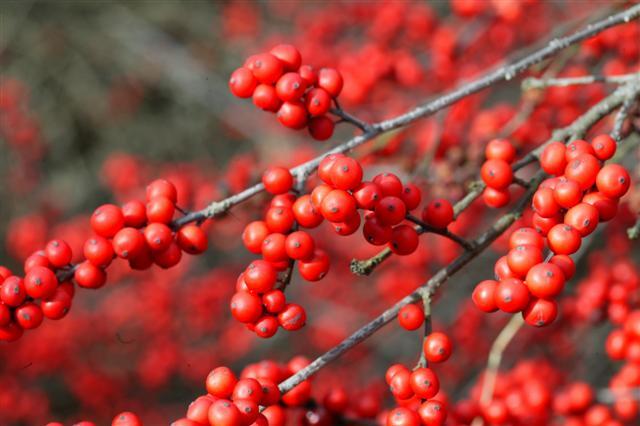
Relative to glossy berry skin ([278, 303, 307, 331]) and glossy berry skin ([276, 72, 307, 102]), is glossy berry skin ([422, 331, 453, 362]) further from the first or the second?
glossy berry skin ([276, 72, 307, 102])

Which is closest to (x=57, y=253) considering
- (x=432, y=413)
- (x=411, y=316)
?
(x=411, y=316)

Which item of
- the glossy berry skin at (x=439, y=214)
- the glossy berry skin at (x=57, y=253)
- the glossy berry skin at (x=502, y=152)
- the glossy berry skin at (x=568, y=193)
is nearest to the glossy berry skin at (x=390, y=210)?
the glossy berry skin at (x=439, y=214)

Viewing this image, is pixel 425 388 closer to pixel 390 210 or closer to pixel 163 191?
pixel 390 210

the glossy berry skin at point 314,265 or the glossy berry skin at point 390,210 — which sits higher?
the glossy berry skin at point 390,210

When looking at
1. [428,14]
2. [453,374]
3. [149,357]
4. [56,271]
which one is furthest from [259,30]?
[56,271]

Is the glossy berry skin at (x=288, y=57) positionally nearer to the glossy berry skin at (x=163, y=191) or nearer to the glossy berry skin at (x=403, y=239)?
the glossy berry skin at (x=163, y=191)

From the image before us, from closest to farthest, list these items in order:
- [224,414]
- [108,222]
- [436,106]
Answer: [224,414]
[108,222]
[436,106]
